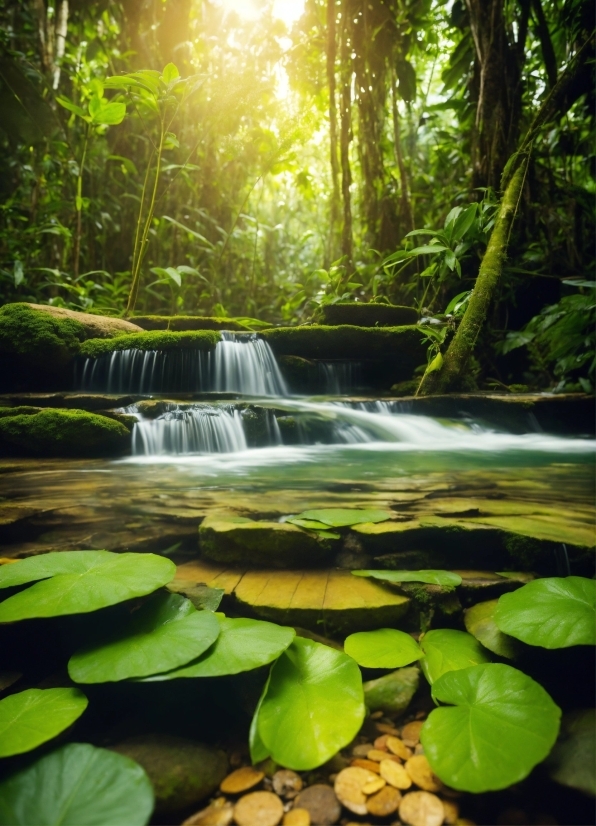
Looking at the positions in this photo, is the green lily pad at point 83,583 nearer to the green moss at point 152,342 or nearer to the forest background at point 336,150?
the forest background at point 336,150

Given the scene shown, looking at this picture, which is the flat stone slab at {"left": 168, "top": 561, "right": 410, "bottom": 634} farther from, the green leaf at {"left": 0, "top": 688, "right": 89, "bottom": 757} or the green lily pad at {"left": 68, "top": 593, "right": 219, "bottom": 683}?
the green leaf at {"left": 0, "top": 688, "right": 89, "bottom": 757}

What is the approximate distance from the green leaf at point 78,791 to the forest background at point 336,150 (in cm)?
312

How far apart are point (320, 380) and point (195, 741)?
4937 mm

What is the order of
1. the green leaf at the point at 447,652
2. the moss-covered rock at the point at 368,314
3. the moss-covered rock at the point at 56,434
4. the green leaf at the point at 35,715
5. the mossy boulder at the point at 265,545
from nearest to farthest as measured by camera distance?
the green leaf at the point at 35,715 < the green leaf at the point at 447,652 < the mossy boulder at the point at 265,545 < the moss-covered rock at the point at 56,434 < the moss-covered rock at the point at 368,314

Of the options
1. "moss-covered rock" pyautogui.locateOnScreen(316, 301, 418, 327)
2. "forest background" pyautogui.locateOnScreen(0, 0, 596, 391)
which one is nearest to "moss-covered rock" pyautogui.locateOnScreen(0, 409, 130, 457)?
"forest background" pyautogui.locateOnScreen(0, 0, 596, 391)

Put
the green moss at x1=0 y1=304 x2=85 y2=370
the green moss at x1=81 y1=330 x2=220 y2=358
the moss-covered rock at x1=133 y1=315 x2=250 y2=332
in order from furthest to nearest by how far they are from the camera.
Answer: the moss-covered rock at x1=133 y1=315 x2=250 y2=332 → the green moss at x1=81 y1=330 x2=220 y2=358 → the green moss at x1=0 y1=304 x2=85 y2=370

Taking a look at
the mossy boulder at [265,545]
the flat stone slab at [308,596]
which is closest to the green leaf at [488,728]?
the flat stone slab at [308,596]

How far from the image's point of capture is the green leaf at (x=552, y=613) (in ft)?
2.97

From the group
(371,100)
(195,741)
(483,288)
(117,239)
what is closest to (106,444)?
(195,741)

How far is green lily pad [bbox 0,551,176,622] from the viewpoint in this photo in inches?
36.4

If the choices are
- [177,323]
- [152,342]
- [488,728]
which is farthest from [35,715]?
[177,323]

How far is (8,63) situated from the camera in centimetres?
328

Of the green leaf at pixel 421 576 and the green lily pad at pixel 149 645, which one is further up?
the green lily pad at pixel 149 645

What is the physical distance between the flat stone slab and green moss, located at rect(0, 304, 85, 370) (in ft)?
11.6
